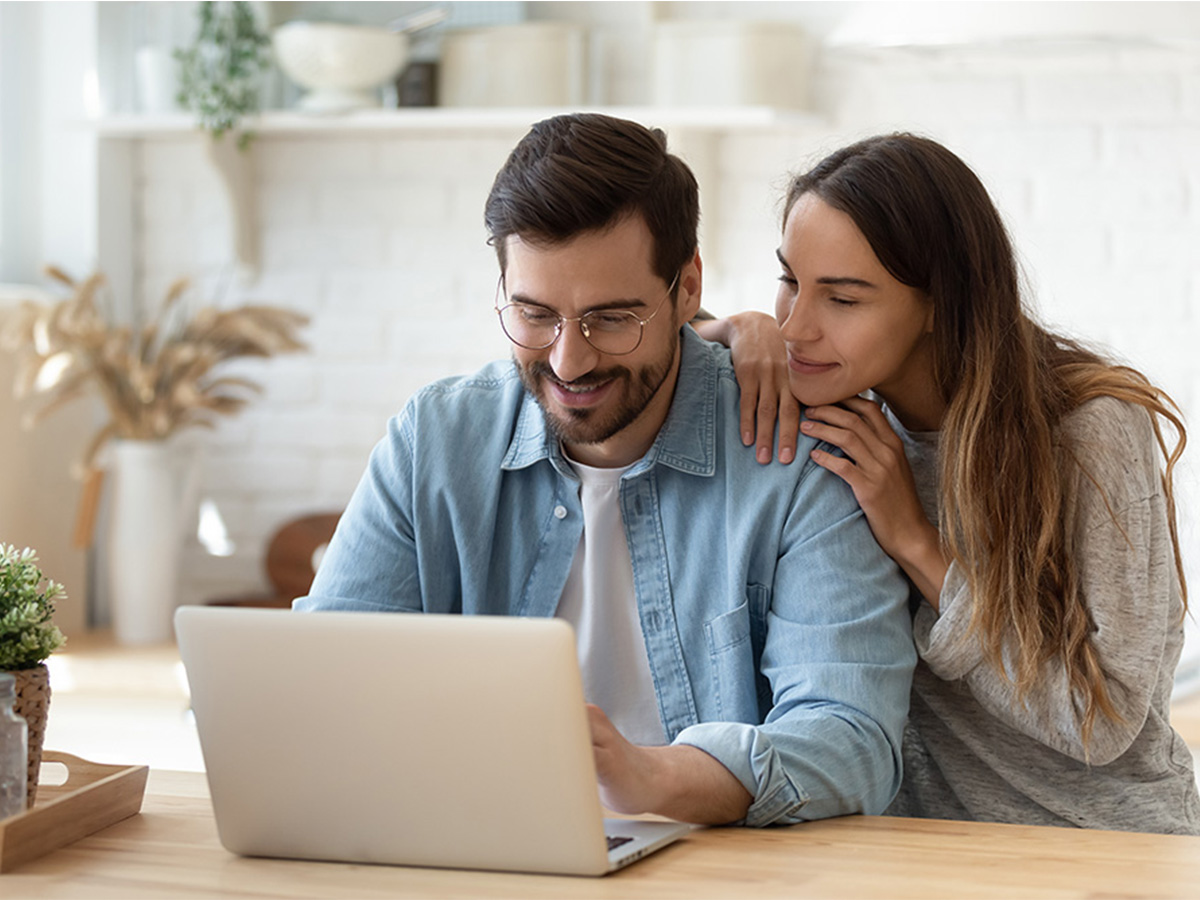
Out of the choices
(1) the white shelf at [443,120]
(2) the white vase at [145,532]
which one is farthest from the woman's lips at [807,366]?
(2) the white vase at [145,532]

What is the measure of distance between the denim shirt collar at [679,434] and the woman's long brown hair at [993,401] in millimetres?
219

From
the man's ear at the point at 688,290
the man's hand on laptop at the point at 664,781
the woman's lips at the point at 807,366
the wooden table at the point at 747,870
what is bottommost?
the wooden table at the point at 747,870

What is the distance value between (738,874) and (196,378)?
2017 millimetres

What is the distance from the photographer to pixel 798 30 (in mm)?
2693

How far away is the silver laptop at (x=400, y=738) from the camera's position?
0.99 meters

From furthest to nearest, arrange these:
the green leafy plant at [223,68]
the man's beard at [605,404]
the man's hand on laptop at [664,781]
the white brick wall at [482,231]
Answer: the green leafy plant at [223,68], the white brick wall at [482,231], the man's beard at [605,404], the man's hand on laptop at [664,781]

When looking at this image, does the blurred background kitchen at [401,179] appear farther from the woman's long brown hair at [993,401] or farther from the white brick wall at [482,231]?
the woman's long brown hair at [993,401]

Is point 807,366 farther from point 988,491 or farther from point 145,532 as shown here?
point 145,532

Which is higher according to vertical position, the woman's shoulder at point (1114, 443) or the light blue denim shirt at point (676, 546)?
the woman's shoulder at point (1114, 443)

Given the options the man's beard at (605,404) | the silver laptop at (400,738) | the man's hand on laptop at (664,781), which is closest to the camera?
the silver laptop at (400,738)

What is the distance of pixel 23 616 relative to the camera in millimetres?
1132

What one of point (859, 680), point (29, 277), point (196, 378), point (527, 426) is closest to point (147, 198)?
point (29, 277)

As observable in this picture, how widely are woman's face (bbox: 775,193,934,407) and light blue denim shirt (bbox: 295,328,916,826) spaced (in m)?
0.07

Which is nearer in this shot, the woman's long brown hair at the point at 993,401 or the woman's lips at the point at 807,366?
the woman's long brown hair at the point at 993,401
